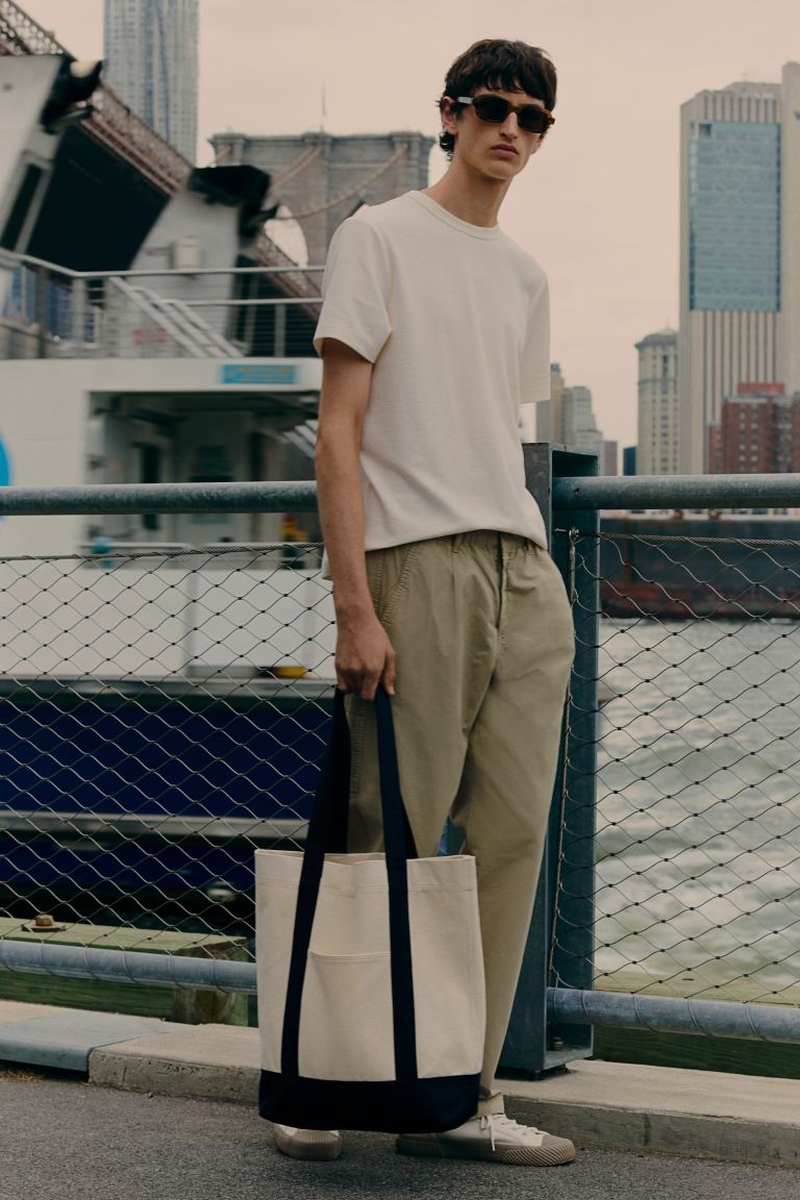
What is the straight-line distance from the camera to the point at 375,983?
2236 millimetres

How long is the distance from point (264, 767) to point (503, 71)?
→ 6118 millimetres

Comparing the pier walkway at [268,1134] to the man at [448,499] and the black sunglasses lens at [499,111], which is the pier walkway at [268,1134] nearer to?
the man at [448,499]

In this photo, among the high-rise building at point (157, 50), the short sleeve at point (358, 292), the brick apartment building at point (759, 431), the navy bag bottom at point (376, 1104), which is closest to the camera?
the navy bag bottom at point (376, 1104)

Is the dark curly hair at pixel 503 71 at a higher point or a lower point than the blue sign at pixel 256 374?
lower

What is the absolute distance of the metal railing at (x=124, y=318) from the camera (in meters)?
9.48

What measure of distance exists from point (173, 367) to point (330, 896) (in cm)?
734

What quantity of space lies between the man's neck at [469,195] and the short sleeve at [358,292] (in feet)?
0.51

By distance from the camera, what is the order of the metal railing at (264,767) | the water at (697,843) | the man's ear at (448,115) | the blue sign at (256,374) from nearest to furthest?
the man's ear at (448,115) < the metal railing at (264,767) < the water at (697,843) < the blue sign at (256,374)

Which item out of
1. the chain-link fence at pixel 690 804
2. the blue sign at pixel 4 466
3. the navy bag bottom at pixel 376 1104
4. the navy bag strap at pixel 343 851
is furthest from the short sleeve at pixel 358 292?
the blue sign at pixel 4 466

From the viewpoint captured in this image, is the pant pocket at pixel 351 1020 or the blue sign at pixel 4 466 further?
the blue sign at pixel 4 466

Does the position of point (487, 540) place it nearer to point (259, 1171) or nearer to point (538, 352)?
point (538, 352)

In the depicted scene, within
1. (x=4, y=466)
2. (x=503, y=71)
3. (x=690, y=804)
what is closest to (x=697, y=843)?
(x=503, y=71)

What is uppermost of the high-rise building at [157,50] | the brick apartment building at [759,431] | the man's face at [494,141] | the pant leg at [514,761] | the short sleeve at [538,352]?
the high-rise building at [157,50]

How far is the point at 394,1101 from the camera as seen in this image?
2.22 meters
